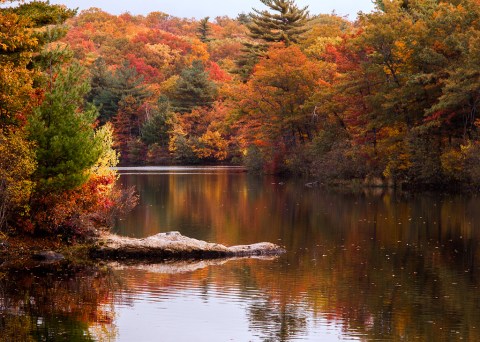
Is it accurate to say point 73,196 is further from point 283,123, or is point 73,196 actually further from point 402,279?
point 283,123

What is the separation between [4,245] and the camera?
71.5ft

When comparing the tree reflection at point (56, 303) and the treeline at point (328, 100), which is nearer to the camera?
the tree reflection at point (56, 303)

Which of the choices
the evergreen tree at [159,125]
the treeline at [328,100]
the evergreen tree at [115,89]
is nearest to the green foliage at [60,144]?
the treeline at [328,100]

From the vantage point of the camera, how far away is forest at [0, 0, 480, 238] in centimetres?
2247

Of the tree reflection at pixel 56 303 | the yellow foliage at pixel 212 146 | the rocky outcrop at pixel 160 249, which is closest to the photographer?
the tree reflection at pixel 56 303

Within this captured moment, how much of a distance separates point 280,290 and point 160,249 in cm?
540

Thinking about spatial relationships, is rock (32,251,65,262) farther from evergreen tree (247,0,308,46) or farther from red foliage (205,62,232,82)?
red foliage (205,62,232,82)

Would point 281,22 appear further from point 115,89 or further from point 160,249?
point 160,249

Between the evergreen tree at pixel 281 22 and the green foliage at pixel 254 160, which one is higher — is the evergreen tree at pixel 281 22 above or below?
above

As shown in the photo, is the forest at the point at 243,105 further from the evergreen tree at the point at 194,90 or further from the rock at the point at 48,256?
the rock at the point at 48,256

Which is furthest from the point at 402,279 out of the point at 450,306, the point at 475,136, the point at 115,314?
the point at 475,136

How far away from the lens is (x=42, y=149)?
874 inches

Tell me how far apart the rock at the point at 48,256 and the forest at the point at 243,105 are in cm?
101

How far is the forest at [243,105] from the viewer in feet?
73.7
